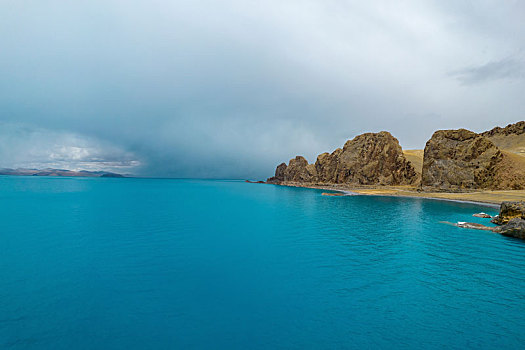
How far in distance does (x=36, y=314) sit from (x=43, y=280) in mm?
4606

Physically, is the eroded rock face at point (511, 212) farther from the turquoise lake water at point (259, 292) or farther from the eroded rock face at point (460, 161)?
the eroded rock face at point (460, 161)

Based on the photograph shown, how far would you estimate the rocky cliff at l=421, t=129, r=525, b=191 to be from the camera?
271 feet

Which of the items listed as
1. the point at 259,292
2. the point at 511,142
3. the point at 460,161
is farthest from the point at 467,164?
the point at 511,142

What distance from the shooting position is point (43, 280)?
13.7 m

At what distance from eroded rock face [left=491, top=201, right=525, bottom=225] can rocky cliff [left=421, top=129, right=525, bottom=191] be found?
213 feet

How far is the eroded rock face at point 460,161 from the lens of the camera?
83.5 meters

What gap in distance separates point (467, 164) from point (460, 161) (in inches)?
91.2

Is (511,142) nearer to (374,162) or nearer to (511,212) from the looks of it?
(374,162)

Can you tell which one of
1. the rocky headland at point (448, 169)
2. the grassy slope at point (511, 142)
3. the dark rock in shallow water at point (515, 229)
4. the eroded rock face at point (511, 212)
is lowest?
the dark rock in shallow water at point (515, 229)

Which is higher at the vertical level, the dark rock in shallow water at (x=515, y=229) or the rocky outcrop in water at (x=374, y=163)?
the rocky outcrop in water at (x=374, y=163)

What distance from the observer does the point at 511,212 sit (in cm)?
3103

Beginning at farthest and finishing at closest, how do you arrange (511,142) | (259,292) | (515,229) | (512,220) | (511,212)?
(511,142) < (511,212) < (512,220) < (515,229) < (259,292)

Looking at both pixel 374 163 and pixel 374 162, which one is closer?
pixel 374 163

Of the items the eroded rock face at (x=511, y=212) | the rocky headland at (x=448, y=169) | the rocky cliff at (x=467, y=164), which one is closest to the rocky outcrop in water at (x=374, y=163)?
the rocky headland at (x=448, y=169)
